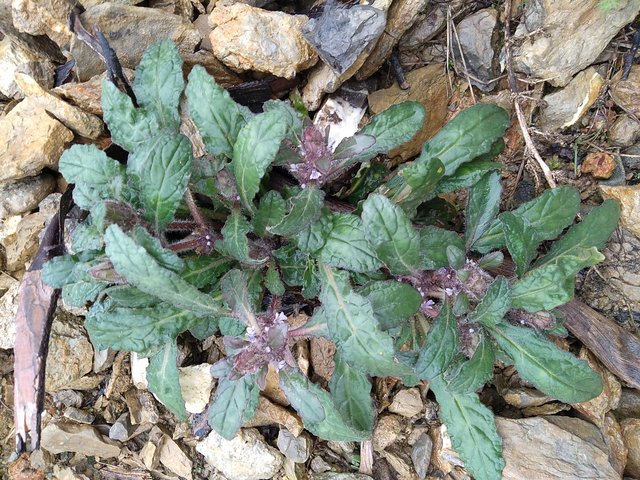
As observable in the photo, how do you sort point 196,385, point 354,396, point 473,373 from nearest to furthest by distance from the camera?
point 473,373, point 354,396, point 196,385

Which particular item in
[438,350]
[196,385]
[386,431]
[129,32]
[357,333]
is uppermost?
[129,32]

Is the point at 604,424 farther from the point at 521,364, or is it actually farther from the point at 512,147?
the point at 512,147

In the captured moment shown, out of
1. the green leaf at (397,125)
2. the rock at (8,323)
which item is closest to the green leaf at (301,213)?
the green leaf at (397,125)

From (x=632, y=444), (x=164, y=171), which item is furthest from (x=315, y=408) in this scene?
(x=632, y=444)

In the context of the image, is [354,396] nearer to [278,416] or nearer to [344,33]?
[278,416]

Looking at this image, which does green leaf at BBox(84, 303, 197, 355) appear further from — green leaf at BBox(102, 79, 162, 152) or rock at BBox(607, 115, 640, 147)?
rock at BBox(607, 115, 640, 147)

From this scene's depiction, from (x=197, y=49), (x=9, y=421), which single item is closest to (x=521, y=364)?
(x=197, y=49)

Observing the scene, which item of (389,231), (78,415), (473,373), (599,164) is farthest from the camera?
(78,415)
